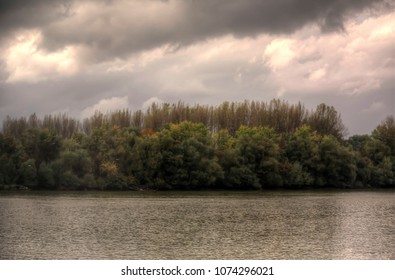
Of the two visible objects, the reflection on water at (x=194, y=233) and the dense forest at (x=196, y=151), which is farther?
the dense forest at (x=196, y=151)

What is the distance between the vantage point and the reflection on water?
80.3 ft

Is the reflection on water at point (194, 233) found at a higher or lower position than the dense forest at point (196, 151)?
lower

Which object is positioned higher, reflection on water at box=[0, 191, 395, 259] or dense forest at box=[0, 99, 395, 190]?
dense forest at box=[0, 99, 395, 190]

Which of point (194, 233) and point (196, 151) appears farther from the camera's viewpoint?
point (196, 151)

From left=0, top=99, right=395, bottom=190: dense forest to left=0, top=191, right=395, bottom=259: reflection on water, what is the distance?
26602mm

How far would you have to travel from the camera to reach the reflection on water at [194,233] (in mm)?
24469

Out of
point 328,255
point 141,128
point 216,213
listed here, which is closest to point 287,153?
point 141,128

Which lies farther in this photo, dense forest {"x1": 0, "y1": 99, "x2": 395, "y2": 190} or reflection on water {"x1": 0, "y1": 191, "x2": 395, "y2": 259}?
dense forest {"x1": 0, "y1": 99, "x2": 395, "y2": 190}

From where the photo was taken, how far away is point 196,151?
7988cm

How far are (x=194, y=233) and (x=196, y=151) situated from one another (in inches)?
1952

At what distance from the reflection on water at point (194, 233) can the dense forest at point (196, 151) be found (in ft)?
87.3

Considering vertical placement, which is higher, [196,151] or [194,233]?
[196,151]

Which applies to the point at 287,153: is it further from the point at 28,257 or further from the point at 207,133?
the point at 28,257
